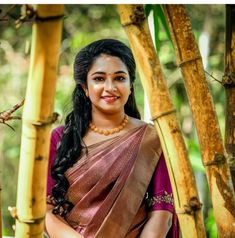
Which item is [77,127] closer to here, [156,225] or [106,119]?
[106,119]

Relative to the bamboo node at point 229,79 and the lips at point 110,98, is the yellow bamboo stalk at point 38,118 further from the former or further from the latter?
the lips at point 110,98

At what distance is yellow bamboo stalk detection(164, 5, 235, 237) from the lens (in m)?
1.05

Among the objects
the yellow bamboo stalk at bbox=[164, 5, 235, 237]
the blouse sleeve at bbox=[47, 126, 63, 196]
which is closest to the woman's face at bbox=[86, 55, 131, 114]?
the blouse sleeve at bbox=[47, 126, 63, 196]

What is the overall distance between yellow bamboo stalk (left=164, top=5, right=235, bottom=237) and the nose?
15.7 inches

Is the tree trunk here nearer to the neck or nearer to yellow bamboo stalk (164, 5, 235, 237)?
yellow bamboo stalk (164, 5, 235, 237)

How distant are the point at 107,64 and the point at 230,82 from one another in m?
0.41

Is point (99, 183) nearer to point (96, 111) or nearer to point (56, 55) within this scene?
point (96, 111)

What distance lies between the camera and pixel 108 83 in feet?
4.82

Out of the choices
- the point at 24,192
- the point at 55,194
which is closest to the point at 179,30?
the point at 24,192

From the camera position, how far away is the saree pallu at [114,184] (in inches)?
58.4

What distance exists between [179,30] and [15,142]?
2.90 metres

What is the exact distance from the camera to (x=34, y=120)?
0.90 meters

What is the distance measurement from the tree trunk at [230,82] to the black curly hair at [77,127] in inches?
15.8

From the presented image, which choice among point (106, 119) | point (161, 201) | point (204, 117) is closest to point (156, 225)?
point (161, 201)
